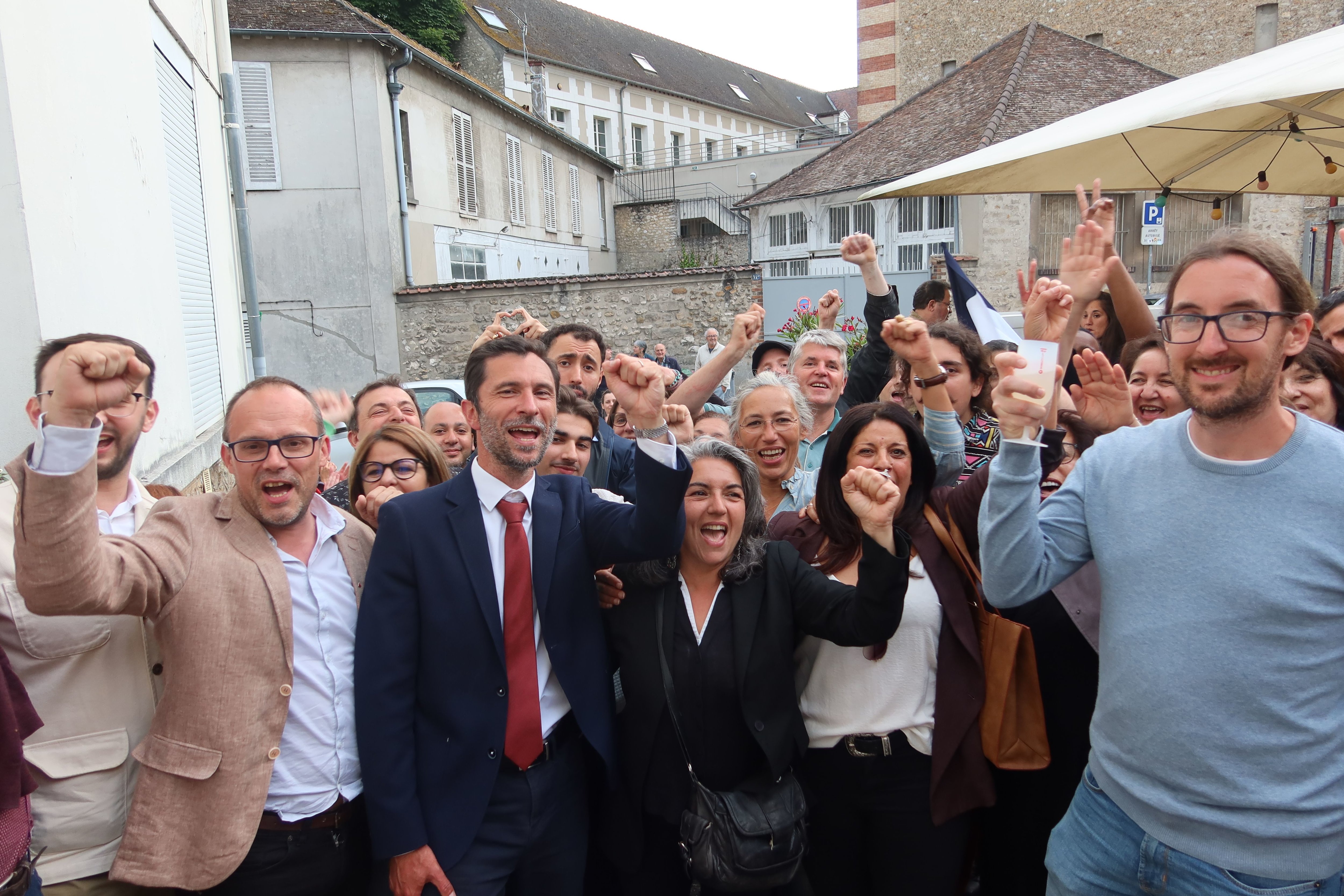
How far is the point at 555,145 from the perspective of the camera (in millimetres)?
25797

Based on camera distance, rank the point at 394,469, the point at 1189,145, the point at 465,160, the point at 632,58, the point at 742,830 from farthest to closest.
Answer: the point at 632,58 < the point at 465,160 < the point at 1189,145 < the point at 394,469 < the point at 742,830

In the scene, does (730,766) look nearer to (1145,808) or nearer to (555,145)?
(1145,808)

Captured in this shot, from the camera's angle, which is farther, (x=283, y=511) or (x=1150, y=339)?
(x=1150, y=339)

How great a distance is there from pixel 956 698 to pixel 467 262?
771 inches

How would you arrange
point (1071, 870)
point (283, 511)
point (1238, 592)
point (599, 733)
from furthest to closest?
point (599, 733) < point (283, 511) < point (1071, 870) < point (1238, 592)

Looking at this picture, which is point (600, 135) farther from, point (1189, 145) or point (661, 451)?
point (661, 451)

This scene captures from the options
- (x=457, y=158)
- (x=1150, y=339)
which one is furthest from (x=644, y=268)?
(x=1150, y=339)

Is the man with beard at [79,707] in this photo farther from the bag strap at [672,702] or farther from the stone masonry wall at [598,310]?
the stone masonry wall at [598,310]

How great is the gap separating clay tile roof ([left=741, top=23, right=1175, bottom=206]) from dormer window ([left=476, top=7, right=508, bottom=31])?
17.5 metres

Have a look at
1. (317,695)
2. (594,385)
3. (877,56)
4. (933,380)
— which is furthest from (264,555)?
(877,56)

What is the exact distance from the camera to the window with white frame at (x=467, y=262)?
→ 19922 mm

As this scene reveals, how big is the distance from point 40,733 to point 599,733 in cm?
143

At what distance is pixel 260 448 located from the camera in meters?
2.37

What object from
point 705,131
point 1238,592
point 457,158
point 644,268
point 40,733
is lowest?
point 40,733
